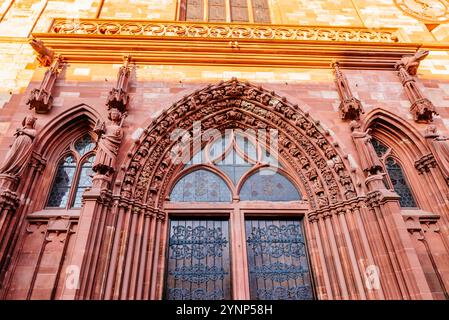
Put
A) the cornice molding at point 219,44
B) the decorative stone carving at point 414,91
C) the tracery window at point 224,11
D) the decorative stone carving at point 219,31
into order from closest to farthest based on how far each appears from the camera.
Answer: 1. the decorative stone carving at point 414,91
2. the cornice molding at point 219,44
3. the decorative stone carving at point 219,31
4. the tracery window at point 224,11

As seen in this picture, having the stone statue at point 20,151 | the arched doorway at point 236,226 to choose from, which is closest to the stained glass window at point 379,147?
the arched doorway at point 236,226

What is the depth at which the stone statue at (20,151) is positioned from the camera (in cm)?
549

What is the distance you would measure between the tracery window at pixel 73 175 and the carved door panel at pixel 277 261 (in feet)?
11.3

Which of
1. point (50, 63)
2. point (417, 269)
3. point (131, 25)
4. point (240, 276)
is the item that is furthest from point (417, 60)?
point (50, 63)

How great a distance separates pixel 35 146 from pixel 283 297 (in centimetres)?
548

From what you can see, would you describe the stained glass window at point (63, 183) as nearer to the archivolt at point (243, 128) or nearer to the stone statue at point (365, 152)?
the archivolt at point (243, 128)

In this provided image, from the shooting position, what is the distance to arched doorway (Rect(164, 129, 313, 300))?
223 inches

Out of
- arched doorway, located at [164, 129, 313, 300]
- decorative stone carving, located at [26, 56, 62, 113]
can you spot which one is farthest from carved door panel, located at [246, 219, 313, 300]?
decorative stone carving, located at [26, 56, 62, 113]

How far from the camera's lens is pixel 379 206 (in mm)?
5656

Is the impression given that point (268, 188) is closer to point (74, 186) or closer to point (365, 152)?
point (365, 152)

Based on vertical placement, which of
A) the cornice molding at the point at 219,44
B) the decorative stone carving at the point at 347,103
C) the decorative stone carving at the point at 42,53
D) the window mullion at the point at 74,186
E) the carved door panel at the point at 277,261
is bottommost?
the carved door panel at the point at 277,261

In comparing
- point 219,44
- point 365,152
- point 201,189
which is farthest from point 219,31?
point 365,152

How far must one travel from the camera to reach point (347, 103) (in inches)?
273
